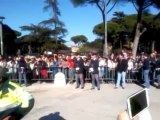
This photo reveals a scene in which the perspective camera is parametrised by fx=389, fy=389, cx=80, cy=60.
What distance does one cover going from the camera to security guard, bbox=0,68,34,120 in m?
4.06

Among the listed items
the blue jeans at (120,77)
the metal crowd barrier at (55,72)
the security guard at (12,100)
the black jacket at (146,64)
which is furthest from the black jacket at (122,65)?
the security guard at (12,100)

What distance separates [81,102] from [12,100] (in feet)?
28.4

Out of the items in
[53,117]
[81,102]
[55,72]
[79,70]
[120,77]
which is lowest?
[53,117]

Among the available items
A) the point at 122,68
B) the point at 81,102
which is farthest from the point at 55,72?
the point at 81,102

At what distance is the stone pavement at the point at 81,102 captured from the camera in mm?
10359

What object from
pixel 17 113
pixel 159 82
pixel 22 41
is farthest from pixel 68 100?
pixel 22 41

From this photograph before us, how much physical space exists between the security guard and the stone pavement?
5.68m

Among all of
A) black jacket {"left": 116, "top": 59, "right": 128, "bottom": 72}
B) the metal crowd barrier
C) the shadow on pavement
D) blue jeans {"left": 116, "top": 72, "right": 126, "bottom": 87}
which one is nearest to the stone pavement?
the shadow on pavement

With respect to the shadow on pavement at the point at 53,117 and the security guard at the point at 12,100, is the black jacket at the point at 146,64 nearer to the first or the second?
the shadow on pavement at the point at 53,117

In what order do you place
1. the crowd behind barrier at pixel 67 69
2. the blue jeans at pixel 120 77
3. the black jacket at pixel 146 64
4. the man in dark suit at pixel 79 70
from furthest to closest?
the crowd behind barrier at pixel 67 69
the man in dark suit at pixel 79 70
the blue jeans at pixel 120 77
the black jacket at pixel 146 64

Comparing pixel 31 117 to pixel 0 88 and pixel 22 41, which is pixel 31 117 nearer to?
pixel 0 88

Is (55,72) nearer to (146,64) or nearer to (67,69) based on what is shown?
(67,69)

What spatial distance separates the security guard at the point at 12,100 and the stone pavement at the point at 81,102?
5683 millimetres

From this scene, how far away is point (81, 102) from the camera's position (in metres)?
12.7
